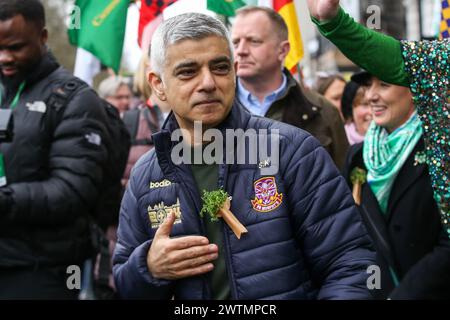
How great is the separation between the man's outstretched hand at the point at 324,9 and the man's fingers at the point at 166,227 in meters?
1.05

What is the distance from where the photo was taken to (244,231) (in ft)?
11.3

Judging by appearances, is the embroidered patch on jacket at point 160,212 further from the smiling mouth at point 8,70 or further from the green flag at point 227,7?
the green flag at point 227,7

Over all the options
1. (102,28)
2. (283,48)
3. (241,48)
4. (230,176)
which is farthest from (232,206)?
(102,28)

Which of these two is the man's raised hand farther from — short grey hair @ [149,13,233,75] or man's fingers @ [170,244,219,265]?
short grey hair @ [149,13,233,75]

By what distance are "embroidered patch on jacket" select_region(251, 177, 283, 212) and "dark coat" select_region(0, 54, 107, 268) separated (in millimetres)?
2190

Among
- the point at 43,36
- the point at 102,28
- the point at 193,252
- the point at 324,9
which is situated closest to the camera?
the point at 193,252

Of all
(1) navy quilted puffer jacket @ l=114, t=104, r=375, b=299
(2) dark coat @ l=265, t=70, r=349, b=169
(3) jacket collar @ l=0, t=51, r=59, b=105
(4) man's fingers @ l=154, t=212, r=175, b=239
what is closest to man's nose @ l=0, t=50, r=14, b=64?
(3) jacket collar @ l=0, t=51, r=59, b=105

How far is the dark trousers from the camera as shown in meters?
5.44

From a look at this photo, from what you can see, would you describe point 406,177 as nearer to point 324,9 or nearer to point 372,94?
point 372,94

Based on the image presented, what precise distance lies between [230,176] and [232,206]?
0.38ft

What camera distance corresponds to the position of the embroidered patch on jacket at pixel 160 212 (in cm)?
359

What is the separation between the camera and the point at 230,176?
358cm

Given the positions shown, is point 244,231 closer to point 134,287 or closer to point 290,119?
point 134,287

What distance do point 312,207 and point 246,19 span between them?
10.3 ft
